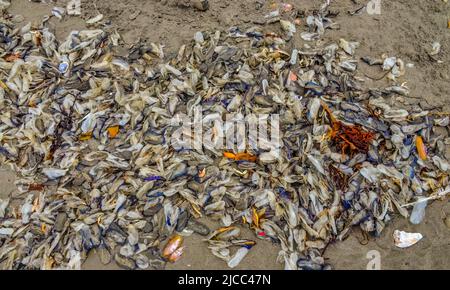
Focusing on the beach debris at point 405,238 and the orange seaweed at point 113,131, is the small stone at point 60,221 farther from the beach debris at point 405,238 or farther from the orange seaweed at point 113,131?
the beach debris at point 405,238

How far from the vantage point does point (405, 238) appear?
3377 millimetres

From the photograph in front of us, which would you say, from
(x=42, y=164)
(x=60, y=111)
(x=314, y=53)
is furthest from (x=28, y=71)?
(x=314, y=53)

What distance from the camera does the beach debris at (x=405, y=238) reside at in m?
3.36

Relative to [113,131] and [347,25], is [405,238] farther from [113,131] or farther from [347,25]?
[113,131]

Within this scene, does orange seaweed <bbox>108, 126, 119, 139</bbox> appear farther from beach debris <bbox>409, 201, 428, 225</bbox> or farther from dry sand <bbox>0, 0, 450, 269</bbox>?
beach debris <bbox>409, 201, 428, 225</bbox>

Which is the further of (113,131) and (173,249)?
(113,131)

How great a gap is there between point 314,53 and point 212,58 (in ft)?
2.73

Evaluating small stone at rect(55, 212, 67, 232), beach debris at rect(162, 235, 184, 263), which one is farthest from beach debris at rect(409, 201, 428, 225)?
small stone at rect(55, 212, 67, 232)

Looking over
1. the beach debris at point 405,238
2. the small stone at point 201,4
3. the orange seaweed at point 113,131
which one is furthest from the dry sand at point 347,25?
the orange seaweed at point 113,131

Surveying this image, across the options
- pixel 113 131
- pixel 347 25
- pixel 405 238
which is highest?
pixel 347 25

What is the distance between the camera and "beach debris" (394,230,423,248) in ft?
11.0

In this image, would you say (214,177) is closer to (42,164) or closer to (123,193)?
(123,193)

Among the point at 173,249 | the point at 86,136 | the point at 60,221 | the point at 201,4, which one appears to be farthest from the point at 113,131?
the point at 201,4

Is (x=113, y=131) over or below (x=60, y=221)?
over
